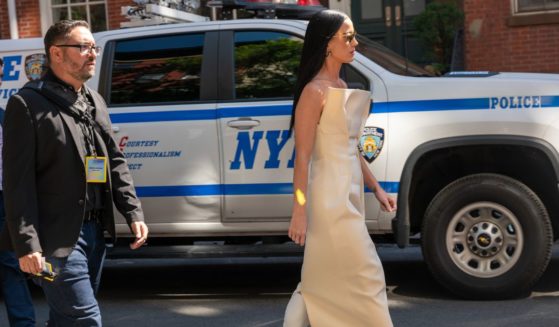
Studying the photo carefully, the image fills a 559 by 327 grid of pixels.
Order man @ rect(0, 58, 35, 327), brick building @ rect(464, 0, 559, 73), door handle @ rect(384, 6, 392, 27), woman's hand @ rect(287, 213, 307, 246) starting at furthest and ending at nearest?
door handle @ rect(384, 6, 392, 27) → brick building @ rect(464, 0, 559, 73) → man @ rect(0, 58, 35, 327) → woman's hand @ rect(287, 213, 307, 246)

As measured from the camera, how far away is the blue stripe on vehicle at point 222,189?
6809 mm

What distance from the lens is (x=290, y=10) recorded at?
7492 millimetres

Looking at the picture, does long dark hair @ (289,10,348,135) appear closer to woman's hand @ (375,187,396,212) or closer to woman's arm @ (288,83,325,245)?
woman's arm @ (288,83,325,245)

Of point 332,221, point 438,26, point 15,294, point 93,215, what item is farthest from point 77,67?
point 438,26

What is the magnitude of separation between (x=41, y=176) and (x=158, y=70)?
11.1ft

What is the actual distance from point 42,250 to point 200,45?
3551 mm

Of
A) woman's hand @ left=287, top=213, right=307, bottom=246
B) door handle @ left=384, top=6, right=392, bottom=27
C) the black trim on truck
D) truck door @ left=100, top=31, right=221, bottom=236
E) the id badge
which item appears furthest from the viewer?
door handle @ left=384, top=6, right=392, bottom=27

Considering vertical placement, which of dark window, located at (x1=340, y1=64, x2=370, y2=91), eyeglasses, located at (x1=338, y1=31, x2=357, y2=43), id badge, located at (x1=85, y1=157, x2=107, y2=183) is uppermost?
eyeglasses, located at (x1=338, y1=31, x2=357, y2=43)

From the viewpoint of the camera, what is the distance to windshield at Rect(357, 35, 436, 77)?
697cm

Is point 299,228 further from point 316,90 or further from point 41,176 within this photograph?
point 41,176

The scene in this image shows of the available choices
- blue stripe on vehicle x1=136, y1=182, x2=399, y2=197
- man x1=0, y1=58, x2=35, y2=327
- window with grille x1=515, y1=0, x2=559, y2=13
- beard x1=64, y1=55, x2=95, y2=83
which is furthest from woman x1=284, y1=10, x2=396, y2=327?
window with grille x1=515, y1=0, x2=559, y2=13

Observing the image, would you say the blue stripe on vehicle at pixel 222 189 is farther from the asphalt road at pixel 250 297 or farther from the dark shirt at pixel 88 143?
the dark shirt at pixel 88 143

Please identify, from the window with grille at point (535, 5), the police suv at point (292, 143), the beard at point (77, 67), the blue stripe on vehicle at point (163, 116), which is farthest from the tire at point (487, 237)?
the window with grille at point (535, 5)

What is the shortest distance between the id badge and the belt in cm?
13
